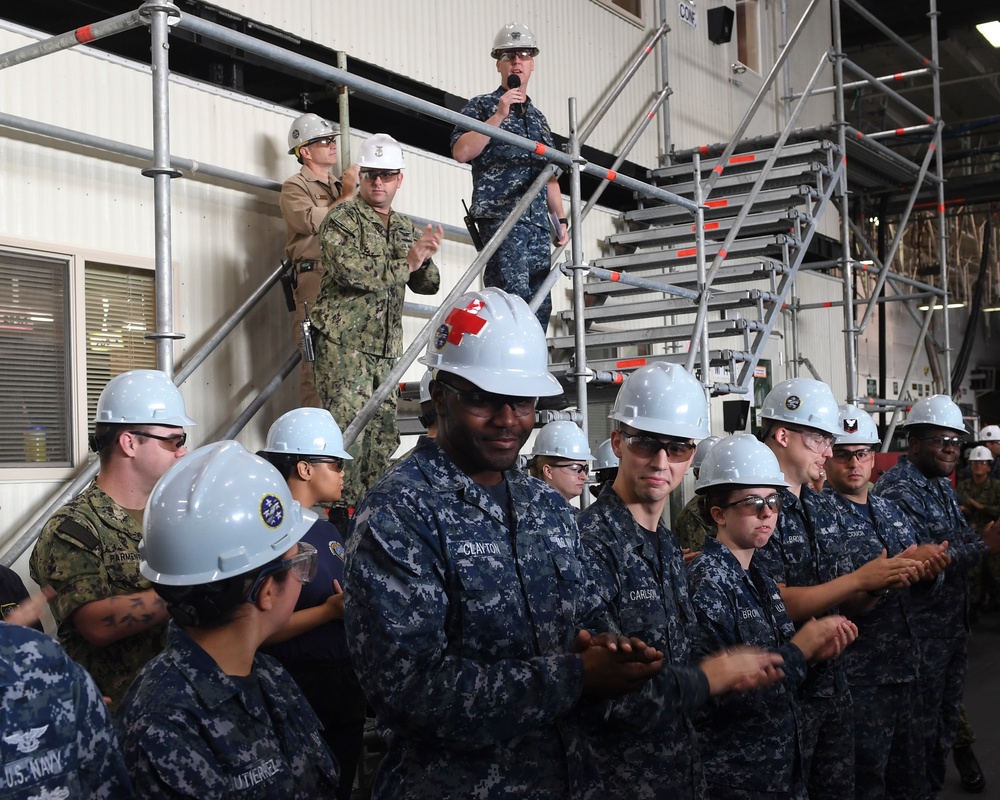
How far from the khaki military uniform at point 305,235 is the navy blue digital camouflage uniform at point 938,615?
11.0 ft

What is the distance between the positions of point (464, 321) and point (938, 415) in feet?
14.0

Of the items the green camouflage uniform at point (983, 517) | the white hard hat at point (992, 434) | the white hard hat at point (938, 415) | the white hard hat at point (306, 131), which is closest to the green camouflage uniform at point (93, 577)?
the white hard hat at point (306, 131)

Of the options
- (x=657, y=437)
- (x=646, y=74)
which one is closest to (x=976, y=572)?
(x=646, y=74)

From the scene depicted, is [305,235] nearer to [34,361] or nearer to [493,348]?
[34,361]

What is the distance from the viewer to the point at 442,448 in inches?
89.4

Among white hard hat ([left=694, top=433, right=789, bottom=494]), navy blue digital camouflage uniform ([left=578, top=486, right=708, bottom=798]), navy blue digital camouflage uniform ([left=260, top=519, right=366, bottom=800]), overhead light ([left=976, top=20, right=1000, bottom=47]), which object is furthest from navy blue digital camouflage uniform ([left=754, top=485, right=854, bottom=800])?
overhead light ([left=976, top=20, right=1000, bottom=47])

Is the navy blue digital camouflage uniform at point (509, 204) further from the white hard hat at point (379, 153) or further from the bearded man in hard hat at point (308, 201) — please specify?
the bearded man in hard hat at point (308, 201)

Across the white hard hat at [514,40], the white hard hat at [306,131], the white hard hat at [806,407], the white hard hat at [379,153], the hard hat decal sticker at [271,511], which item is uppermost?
the white hard hat at [514,40]

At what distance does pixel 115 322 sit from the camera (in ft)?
18.4

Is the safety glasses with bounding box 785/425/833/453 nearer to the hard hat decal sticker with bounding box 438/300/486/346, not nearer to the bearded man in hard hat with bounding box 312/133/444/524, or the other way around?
the bearded man in hard hat with bounding box 312/133/444/524

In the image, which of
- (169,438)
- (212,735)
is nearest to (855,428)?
(169,438)

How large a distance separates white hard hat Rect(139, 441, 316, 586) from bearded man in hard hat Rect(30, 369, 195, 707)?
1.12 meters

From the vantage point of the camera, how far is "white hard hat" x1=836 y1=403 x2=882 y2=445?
195 inches

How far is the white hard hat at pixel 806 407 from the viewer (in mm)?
4332
